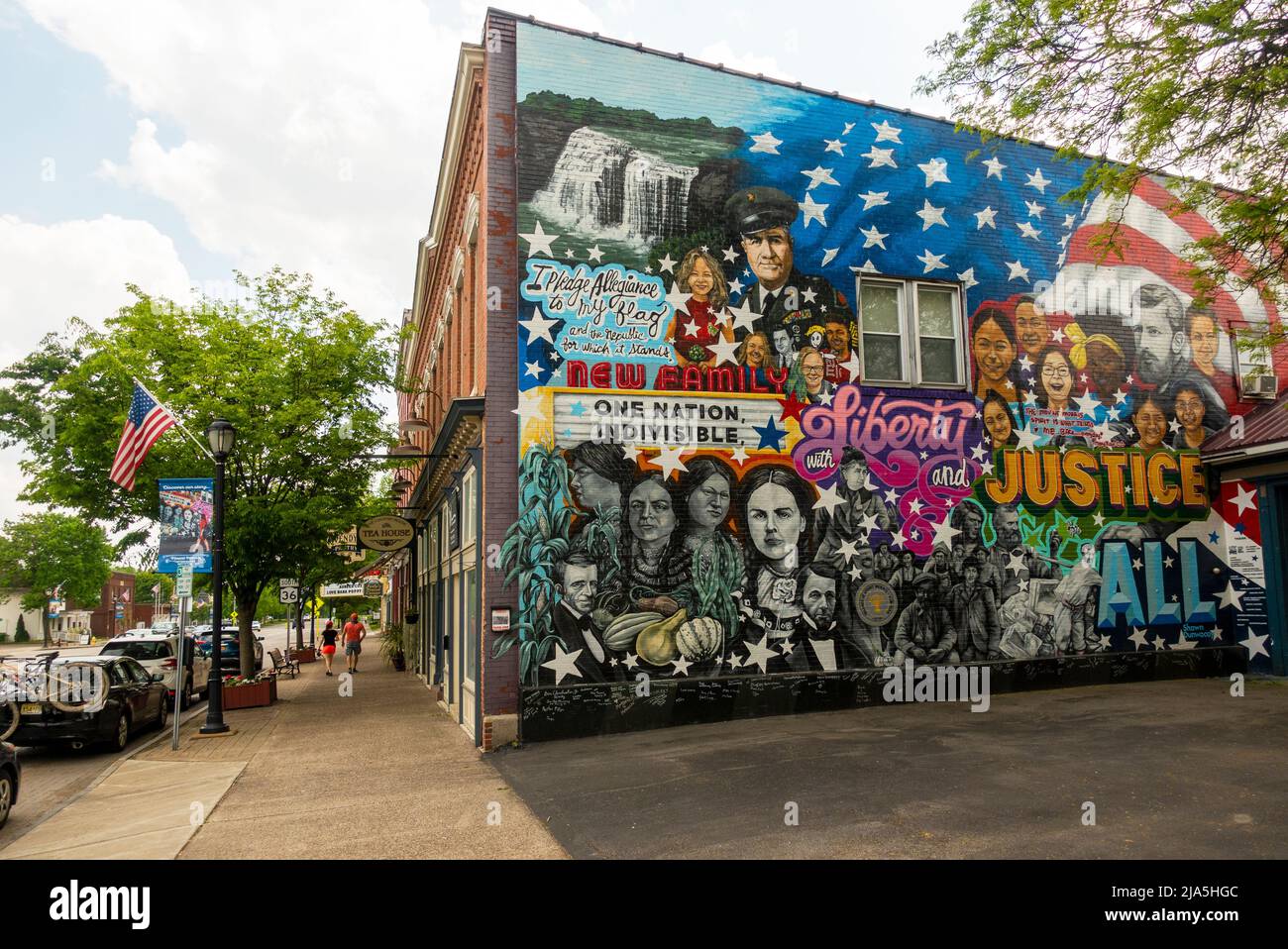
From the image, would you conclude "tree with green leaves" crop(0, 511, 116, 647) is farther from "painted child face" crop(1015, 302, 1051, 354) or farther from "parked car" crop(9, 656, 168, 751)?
"painted child face" crop(1015, 302, 1051, 354)

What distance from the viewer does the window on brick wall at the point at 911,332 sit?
13.9 m

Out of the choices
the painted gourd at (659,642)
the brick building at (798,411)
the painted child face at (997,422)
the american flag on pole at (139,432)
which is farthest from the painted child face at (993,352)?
the american flag on pole at (139,432)

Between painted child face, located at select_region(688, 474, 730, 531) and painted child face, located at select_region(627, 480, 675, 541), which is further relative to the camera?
painted child face, located at select_region(688, 474, 730, 531)

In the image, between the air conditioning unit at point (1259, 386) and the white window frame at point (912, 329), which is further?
the air conditioning unit at point (1259, 386)

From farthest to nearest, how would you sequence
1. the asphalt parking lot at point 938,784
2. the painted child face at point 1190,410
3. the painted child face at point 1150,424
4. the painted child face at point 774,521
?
1. the painted child face at point 1190,410
2. the painted child face at point 1150,424
3. the painted child face at point 774,521
4. the asphalt parking lot at point 938,784

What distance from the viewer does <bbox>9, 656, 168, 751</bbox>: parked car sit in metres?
13.2

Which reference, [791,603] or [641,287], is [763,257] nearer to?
[641,287]

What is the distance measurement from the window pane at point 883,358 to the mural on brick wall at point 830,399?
5cm

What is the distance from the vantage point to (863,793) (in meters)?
8.03

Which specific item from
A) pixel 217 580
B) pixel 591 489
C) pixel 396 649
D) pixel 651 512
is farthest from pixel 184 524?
pixel 396 649

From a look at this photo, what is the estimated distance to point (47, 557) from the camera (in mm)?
73562

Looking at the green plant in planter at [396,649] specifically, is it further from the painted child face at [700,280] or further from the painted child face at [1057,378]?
the painted child face at [1057,378]

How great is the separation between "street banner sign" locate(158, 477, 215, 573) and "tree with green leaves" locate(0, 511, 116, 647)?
66.3m

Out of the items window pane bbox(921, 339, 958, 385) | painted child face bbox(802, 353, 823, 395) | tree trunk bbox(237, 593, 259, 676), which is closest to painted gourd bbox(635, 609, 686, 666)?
painted child face bbox(802, 353, 823, 395)
